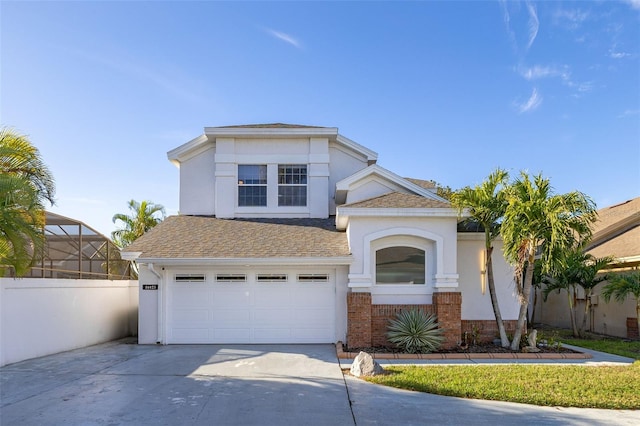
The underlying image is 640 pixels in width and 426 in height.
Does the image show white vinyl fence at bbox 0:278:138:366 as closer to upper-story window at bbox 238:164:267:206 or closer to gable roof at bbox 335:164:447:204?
upper-story window at bbox 238:164:267:206

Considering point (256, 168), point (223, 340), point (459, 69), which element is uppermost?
point (459, 69)

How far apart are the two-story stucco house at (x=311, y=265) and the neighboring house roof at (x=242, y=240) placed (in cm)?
3

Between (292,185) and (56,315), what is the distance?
8.48 meters

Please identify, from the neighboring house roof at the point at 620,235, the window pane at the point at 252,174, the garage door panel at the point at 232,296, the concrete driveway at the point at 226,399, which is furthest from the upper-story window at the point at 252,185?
the neighboring house roof at the point at 620,235

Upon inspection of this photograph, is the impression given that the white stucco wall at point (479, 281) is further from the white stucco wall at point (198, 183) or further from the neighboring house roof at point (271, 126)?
the white stucco wall at point (198, 183)

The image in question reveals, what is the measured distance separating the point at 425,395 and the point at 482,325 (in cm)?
630

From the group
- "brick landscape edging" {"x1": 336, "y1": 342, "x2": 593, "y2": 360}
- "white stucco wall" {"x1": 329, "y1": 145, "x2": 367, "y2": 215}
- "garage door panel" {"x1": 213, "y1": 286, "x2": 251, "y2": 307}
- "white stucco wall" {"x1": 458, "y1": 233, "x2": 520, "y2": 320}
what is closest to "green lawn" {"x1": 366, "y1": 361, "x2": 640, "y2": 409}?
"brick landscape edging" {"x1": 336, "y1": 342, "x2": 593, "y2": 360}

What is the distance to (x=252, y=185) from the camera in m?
16.1

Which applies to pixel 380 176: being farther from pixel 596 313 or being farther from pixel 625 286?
pixel 596 313

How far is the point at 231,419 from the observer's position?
20.7 feet

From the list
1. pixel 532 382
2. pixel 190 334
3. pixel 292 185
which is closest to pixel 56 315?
pixel 190 334

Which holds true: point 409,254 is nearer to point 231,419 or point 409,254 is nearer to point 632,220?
point 231,419

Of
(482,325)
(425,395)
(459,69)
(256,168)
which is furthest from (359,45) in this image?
(425,395)

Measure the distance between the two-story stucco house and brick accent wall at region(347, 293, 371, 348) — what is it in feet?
0.09
